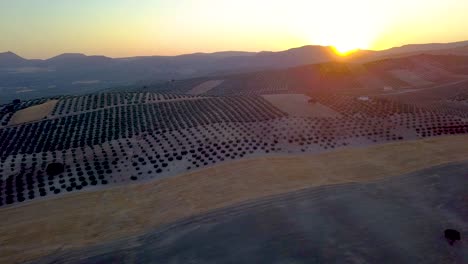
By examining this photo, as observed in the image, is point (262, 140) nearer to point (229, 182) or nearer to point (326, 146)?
point (326, 146)

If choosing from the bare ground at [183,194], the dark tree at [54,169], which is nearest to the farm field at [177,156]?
the bare ground at [183,194]

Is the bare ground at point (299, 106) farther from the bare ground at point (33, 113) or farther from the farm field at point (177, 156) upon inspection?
the bare ground at point (33, 113)

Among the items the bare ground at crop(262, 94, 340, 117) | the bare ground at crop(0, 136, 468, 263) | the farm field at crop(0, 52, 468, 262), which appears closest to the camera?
the bare ground at crop(0, 136, 468, 263)

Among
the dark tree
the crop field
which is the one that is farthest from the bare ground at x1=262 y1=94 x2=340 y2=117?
→ the dark tree

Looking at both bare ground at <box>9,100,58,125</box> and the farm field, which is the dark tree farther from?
bare ground at <box>9,100,58,125</box>

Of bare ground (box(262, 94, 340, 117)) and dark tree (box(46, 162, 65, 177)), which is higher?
bare ground (box(262, 94, 340, 117))

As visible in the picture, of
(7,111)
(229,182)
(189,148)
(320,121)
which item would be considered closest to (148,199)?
(229,182)

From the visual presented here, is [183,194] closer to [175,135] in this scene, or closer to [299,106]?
[175,135]

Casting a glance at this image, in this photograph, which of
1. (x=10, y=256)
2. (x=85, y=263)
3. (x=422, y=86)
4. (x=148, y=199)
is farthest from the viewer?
(x=422, y=86)

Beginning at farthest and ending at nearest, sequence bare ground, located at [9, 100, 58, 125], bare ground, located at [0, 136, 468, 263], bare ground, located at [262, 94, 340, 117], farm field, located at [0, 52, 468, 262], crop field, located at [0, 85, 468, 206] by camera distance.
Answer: bare ground, located at [9, 100, 58, 125], bare ground, located at [262, 94, 340, 117], crop field, located at [0, 85, 468, 206], farm field, located at [0, 52, 468, 262], bare ground, located at [0, 136, 468, 263]

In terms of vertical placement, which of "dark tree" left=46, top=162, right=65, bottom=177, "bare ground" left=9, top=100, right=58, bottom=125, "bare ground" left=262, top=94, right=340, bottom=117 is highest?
"bare ground" left=262, top=94, right=340, bottom=117

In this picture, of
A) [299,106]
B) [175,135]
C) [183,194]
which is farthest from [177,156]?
[299,106]
